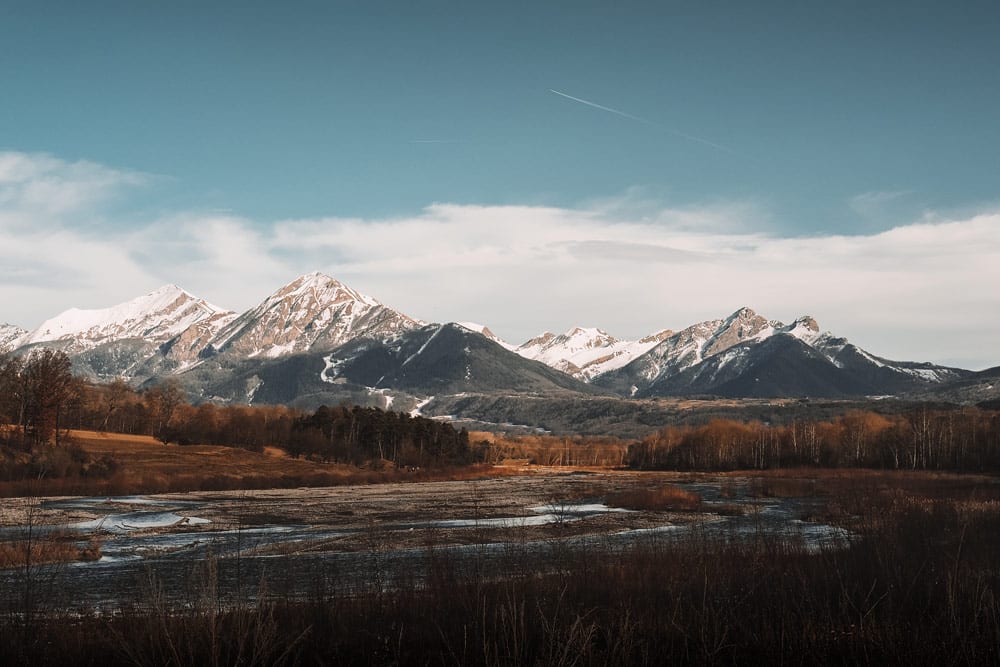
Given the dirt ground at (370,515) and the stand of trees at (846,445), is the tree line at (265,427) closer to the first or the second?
the stand of trees at (846,445)

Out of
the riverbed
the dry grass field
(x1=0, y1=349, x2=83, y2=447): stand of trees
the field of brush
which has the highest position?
(x1=0, y1=349, x2=83, y2=447): stand of trees

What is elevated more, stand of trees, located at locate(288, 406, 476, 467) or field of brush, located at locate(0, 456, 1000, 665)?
field of brush, located at locate(0, 456, 1000, 665)

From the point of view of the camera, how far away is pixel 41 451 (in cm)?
8644

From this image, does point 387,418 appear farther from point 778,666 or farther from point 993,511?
point 778,666

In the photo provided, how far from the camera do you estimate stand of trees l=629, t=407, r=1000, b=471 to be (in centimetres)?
12050

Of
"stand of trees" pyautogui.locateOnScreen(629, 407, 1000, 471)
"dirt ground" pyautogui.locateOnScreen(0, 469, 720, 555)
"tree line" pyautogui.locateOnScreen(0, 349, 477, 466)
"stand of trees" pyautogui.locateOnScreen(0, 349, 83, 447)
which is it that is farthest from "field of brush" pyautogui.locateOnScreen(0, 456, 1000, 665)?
"tree line" pyautogui.locateOnScreen(0, 349, 477, 466)

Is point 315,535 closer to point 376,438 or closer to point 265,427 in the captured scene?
point 376,438

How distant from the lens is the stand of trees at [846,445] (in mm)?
120500

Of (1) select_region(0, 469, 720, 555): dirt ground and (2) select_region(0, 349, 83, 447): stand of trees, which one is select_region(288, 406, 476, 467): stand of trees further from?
(1) select_region(0, 469, 720, 555): dirt ground

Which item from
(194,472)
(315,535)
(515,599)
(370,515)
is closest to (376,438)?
(194,472)

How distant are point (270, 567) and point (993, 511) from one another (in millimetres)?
34287

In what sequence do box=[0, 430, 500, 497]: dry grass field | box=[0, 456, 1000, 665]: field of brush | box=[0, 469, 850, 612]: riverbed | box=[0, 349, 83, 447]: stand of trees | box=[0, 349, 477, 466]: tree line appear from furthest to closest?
box=[0, 349, 477, 466]: tree line
box=[0, 349, 83, 447]: stand of trees
box=[0, 430, 500, 497]: dry grass field
box=[0, 469, 850, 612]: riverbed
box=[0, 456, 1000, 665]: field of brush

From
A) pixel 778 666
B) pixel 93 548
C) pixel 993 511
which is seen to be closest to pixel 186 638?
pixel 778 666

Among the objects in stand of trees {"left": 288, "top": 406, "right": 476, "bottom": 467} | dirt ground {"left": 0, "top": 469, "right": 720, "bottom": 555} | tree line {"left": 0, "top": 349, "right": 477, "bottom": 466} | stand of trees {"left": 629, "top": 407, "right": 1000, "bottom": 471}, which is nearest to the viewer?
dirt ground {"left": 0, "top": 469, "right": 720, "bottom": 555}
